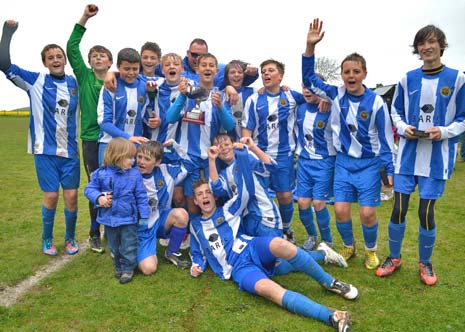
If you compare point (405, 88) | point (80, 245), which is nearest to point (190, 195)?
point (80, 245)

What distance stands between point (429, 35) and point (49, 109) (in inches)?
160

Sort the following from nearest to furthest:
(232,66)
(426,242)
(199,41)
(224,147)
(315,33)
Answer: (426,242), (315,33), (224,147), (232,66), (199,41)

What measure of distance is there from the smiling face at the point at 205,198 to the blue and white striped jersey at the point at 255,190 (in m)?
0.12

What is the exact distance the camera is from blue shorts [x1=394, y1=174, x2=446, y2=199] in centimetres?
393

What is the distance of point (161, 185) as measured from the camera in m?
4.56

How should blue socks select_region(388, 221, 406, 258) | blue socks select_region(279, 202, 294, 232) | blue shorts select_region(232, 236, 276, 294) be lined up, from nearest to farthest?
1. blue shorts select_region(232, 236, 276, 294)
2. blue socks select_region(388, 221, 406, 258)
3. blue socks select_region(279, 202, 294, 232)

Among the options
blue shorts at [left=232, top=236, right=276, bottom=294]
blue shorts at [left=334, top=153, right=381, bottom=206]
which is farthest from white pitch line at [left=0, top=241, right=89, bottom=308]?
blue shorts at [left=334, top=153, right=381, bottom=206]

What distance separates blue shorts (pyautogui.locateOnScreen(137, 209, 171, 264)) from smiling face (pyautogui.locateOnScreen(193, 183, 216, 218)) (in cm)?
56

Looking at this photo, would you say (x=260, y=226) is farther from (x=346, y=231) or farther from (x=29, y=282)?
(x=29, y=282)

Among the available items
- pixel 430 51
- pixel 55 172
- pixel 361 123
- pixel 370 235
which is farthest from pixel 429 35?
pixel 55 172

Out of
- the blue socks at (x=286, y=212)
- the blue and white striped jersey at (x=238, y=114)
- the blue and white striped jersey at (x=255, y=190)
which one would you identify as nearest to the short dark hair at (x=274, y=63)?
the blue and white striped jersey at (x=238, y=114)

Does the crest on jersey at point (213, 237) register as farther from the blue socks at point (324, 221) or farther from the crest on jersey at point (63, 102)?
the crest on jersey at point (63, 102)

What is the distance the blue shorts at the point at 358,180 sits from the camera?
14.0ft

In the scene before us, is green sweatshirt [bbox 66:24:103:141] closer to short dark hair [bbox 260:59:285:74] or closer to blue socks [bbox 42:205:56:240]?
blue socks [bbox 42:205:56:240]
